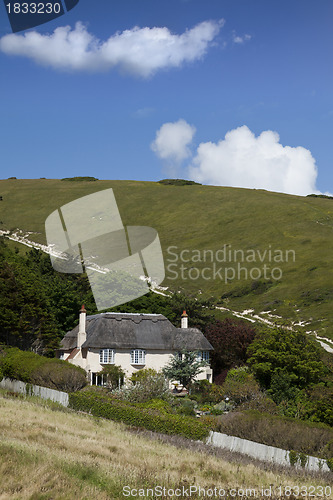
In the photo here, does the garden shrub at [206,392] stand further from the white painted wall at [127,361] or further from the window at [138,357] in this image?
the window at [138,357]

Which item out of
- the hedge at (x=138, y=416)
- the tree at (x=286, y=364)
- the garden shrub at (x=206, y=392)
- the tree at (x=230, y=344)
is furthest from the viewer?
the tree at (x=230, y=344)

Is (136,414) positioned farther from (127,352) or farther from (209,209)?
(209,209)

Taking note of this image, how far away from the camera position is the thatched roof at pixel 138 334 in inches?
1924

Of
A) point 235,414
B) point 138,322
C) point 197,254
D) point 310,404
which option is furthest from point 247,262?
point 235,414

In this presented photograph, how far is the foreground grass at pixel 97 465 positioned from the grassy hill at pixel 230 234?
5520cm

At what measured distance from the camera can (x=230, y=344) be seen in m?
52.2

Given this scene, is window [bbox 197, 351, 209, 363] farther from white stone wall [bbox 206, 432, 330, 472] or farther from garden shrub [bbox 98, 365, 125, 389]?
white stone wall [bbox 206, 432, 330, 472]

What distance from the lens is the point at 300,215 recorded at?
13112 cm

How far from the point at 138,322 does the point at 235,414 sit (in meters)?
26.5

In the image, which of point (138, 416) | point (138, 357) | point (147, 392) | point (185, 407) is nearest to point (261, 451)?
point (138, 416)

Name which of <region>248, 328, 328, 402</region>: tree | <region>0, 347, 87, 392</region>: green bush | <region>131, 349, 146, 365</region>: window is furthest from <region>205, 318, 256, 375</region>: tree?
<region>0, 347, 87, 392</region>: green bush

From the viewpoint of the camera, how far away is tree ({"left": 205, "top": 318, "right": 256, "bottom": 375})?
170ft

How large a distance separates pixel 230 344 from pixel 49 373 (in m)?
22.7

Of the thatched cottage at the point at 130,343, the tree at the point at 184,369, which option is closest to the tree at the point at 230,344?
the thatched cottage at the point at 130,343
